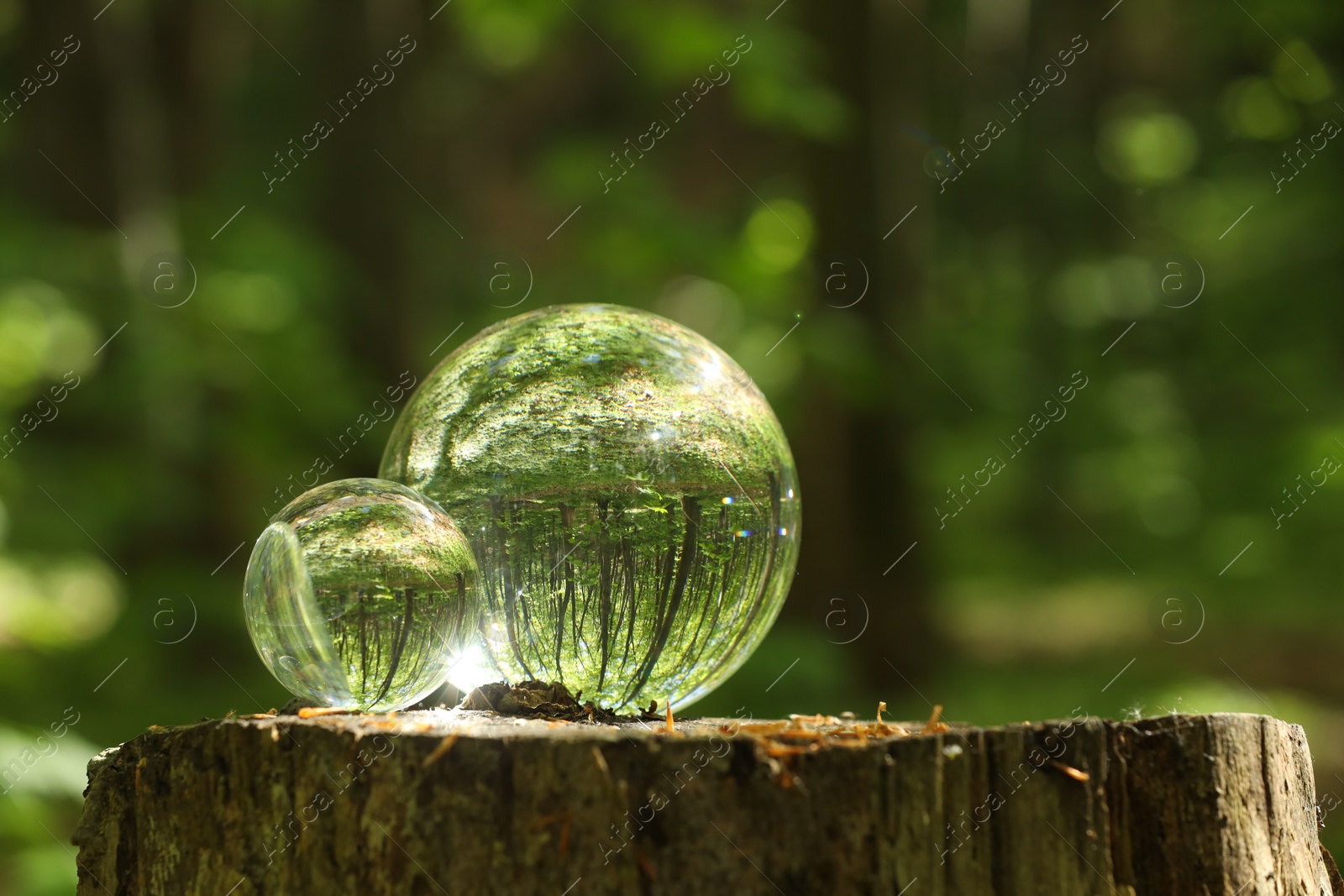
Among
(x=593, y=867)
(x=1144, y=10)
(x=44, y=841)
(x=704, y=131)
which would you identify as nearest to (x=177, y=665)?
(x=44, y=841)

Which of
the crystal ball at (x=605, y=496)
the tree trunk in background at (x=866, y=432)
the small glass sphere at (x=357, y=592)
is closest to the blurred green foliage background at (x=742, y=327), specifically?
the tree trunk in background at (x=866, y=432)

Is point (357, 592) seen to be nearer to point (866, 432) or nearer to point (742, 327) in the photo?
point (742, 327)

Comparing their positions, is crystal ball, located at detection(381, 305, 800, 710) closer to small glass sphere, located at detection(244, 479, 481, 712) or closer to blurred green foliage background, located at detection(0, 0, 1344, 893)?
small glass sphere, located at detection(244, 479, 481, 712)

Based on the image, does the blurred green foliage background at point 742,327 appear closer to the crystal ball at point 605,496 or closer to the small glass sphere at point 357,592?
the small glass sphere at point 357,592

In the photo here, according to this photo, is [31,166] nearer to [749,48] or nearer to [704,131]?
[749,48]

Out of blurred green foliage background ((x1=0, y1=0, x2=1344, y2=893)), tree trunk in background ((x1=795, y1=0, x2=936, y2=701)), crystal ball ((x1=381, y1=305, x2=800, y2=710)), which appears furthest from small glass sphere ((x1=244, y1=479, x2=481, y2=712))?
tree trunk in background ((x1=795, y1=0, x2=936, y2=701))

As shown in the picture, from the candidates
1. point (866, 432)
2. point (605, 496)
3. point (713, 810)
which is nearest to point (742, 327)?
point (866, 432)
